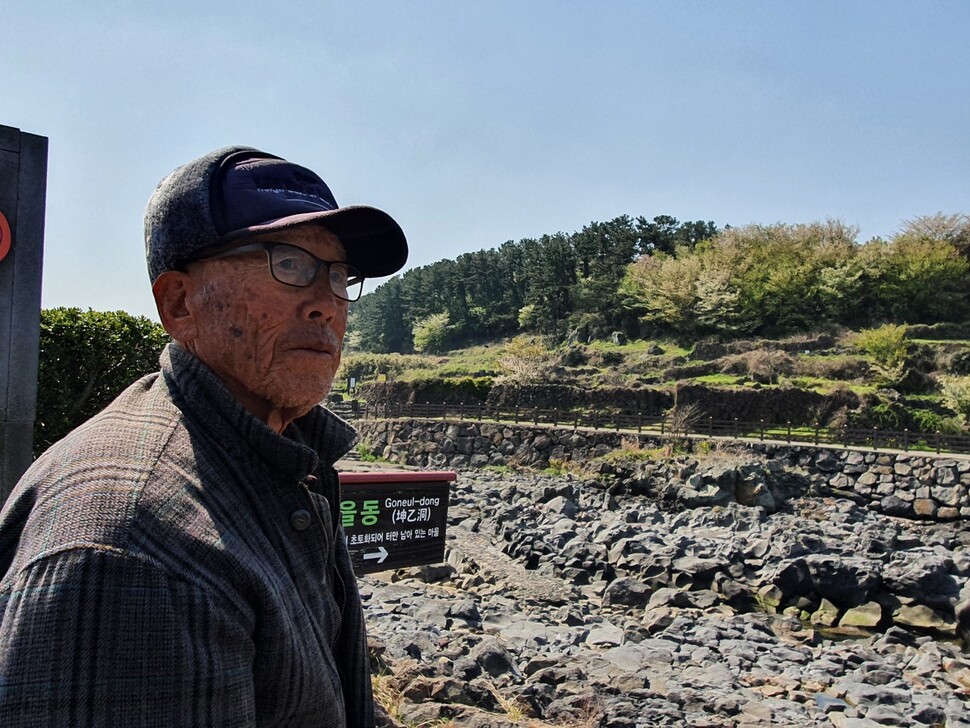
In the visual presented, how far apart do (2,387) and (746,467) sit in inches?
751

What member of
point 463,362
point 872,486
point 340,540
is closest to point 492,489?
point 872,486

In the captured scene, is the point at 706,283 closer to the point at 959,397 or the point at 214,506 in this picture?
the point at 959,397

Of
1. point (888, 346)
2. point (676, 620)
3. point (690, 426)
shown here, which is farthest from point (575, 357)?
point (676, 620)

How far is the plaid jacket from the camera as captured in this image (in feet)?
3.11

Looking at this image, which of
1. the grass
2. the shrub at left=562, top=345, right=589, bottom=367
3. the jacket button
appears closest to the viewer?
the jacket button

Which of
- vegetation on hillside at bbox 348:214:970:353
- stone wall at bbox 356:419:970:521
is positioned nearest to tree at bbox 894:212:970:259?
vegetation on hillside at bbox 348:214:970:353

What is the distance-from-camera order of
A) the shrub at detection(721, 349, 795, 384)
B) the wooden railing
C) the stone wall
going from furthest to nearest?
the shrub at detection(721, 349, 795, 384)
the wooden railing
the stone wall

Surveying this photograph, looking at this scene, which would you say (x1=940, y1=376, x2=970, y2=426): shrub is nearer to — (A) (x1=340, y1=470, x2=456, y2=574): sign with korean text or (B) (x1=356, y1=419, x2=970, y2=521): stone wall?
(B) (x1=356, y1=419, x2=970, y2=521): stone wall

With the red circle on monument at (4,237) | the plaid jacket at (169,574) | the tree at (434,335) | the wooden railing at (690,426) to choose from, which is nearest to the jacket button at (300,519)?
the plaid jacket at (169,574)

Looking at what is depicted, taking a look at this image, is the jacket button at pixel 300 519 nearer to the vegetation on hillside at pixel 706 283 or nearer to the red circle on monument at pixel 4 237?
the red circle on monument at pixel 4 237

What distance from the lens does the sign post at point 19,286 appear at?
470 cm

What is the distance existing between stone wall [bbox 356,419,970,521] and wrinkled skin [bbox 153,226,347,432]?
21.4 meters

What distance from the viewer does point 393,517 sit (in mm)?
4465

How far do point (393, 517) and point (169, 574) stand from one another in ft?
11.6
